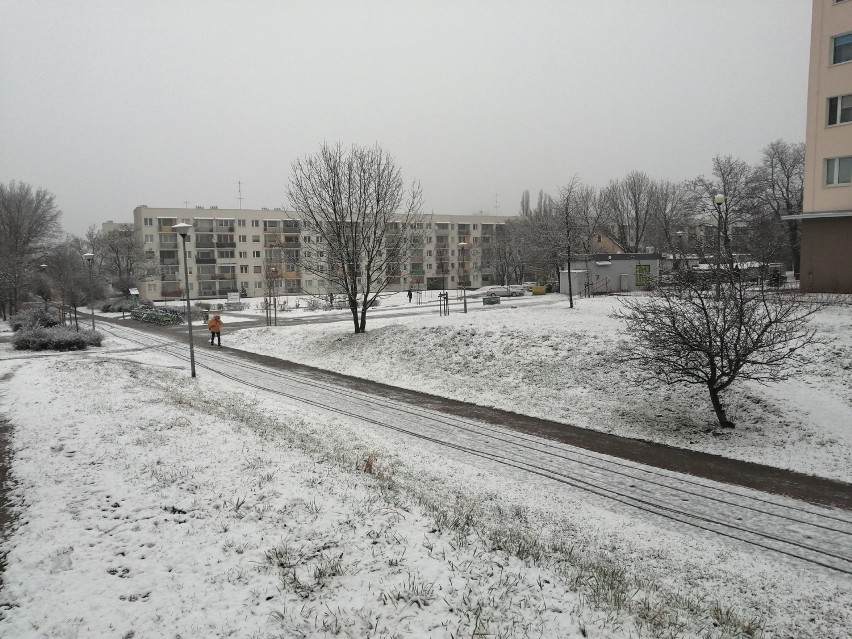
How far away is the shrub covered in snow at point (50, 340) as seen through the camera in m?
26.1

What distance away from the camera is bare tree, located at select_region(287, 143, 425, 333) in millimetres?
24594

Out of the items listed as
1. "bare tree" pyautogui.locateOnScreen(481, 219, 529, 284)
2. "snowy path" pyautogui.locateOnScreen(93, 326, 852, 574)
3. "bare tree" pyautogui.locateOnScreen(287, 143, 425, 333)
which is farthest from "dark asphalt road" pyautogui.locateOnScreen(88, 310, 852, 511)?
"bare tree" pyautogui.locateOnScreen(481, 219, 529, 284)

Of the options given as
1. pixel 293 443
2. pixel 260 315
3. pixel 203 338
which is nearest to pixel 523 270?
pixel 260 315

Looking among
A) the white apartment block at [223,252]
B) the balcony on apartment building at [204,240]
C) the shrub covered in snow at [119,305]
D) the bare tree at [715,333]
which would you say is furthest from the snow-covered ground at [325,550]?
the balcony on apartment building at [204,240]

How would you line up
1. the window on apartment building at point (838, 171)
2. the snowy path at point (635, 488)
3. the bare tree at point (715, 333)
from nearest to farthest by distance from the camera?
the snowy path at point (635, 488) → the bare tree at point (715, 333) → the window on apartment building at point (838, 171)

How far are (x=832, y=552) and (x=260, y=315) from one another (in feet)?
136

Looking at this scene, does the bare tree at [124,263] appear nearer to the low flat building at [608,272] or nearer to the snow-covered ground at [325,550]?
the low flat building at [608,272]

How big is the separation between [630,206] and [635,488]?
6998 centimetres

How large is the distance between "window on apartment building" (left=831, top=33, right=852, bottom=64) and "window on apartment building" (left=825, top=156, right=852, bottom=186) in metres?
4.12

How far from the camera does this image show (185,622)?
431 cm

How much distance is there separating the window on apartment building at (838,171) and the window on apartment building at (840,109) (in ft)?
5.26

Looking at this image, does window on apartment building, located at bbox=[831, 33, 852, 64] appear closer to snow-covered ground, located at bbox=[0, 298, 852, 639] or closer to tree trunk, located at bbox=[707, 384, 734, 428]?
tree trunk, located at bbox=[707, 384, 734, 428]

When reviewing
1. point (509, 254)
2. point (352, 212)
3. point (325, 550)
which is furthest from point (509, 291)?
point (325, 550)

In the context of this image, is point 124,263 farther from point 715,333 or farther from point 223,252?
point 715,333
